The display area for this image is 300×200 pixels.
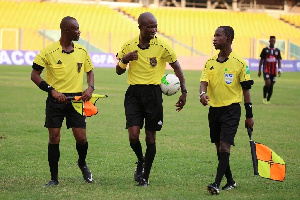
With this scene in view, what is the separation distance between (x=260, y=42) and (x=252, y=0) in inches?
456

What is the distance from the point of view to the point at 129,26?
198 ft

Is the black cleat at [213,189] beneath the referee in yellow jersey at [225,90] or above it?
beneath

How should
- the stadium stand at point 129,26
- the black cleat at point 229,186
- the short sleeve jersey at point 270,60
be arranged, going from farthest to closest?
the stadium stand at point 129,26
the short sleeve jersey at point 270,60
the black cleat at point 229,186

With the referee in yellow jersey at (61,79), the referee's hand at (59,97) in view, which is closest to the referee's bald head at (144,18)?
the referee in yellow jersey at (61,79)

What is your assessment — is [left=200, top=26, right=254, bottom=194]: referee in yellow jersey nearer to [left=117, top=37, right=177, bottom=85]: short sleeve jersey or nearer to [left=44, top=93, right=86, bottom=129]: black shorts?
[left=117, top=37, right=177, bottom=85]: short sleeve jersey

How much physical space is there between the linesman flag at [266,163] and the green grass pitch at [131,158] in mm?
226

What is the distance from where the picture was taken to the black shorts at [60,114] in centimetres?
910

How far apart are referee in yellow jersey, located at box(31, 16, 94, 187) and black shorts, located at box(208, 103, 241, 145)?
162 cm

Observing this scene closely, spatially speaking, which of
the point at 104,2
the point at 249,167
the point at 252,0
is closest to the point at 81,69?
the point at 249,167

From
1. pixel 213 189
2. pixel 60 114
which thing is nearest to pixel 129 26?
pixel 60 114

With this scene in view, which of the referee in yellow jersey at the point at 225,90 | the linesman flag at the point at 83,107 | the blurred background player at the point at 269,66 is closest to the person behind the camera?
the referee in yellow jersey at the point at 225,90

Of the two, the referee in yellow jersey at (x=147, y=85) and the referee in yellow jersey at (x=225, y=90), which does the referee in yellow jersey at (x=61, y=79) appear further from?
the referee in yellow jersey at (x=225, y=90)

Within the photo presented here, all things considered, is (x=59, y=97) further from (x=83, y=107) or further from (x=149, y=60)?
(x=149, y=60)

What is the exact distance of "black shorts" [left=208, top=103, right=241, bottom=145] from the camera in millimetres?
8750
